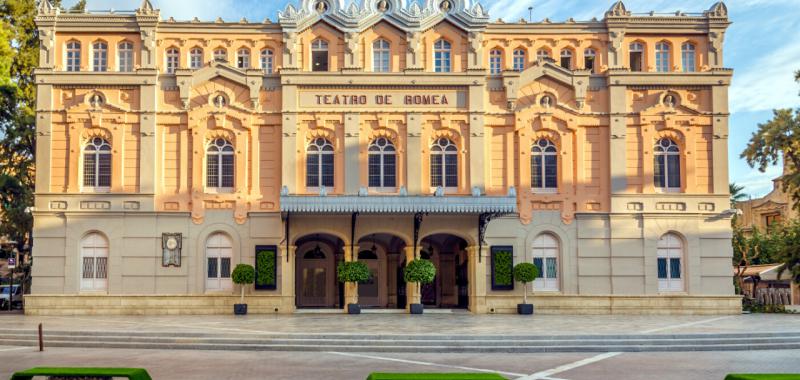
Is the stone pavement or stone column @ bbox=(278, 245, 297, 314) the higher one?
stone column @ bbox=(278, 245, 297, 314)

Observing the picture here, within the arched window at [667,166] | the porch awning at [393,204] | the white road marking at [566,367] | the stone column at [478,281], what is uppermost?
the arched window at [667,166]

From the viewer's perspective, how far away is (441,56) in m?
31.9

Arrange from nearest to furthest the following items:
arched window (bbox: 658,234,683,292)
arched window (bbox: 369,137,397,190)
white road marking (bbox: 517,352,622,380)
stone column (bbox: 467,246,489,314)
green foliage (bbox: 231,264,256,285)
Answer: white road marking (bbox: 517,352,622,380) → green foliage (bbox: 231,264,256,285) → stone column (bbox: 467,246,489,314) → arched window (bbox: 658,234,683,292) → arched window (bbox: 369,137,397,190)

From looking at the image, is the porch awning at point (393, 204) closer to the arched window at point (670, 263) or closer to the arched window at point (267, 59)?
the arched window at point (267, 59)

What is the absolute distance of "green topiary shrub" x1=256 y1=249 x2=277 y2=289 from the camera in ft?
99.2

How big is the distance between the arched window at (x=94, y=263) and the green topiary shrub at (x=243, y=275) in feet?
17.6

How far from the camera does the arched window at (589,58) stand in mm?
32188

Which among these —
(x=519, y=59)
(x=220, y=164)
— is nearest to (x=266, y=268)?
(x=220, y=164)

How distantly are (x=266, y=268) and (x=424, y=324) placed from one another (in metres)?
7.99

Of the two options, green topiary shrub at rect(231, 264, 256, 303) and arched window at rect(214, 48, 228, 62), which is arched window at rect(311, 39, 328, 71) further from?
green topiary shrub at rect(231, 264, 256, 303)

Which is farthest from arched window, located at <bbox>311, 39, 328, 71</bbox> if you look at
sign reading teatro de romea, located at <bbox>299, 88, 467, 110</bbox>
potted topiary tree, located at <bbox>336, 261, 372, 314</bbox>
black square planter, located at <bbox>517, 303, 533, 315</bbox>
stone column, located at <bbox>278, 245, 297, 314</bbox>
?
black square planter, located at <bbox>517, 303, 533, 315</bbox>

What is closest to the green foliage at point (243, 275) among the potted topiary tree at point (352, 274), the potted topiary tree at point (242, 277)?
the potted topiary tree at point (242, 277)

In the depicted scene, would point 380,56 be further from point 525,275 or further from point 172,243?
point 172,243

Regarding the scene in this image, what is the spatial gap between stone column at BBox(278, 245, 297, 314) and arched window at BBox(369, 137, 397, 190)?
428 centimetres
